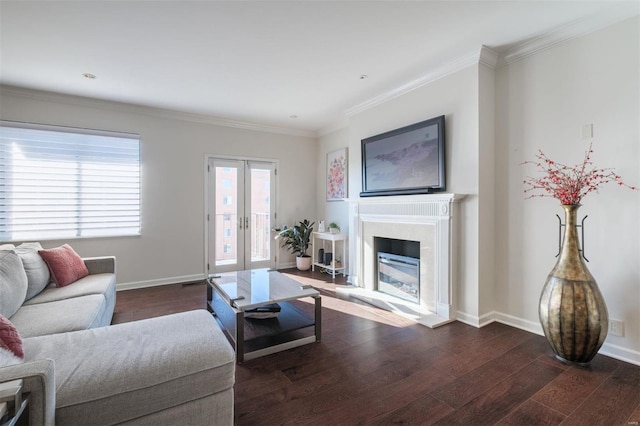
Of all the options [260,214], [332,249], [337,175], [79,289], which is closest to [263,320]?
[79,289]

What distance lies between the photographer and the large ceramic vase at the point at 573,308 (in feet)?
6.64

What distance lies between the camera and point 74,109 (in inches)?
152

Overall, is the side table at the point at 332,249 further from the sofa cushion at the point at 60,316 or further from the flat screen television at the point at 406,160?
the sofa cushion at the point at 60,316

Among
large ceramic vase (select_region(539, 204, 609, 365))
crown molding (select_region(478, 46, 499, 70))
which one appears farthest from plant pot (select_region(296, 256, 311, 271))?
crown molding (select_region(478, 46, 499, 70))

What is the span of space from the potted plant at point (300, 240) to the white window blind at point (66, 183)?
2.32 m

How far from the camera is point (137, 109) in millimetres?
4215

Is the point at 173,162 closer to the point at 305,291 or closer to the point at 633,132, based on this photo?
the point at 305,291

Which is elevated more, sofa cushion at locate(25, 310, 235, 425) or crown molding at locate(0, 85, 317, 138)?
crown molding at locate(0, 85, 317, 138)

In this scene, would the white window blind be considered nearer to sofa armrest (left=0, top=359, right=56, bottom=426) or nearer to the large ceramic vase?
sofa armrest (left=0, top=359, right=56, bottom=426)

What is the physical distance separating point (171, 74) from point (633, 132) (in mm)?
4135

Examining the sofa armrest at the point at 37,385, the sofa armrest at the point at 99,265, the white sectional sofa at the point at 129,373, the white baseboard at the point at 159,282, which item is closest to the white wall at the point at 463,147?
the white sectional sofa at the point at 129,373

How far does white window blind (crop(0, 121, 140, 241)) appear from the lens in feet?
11.8

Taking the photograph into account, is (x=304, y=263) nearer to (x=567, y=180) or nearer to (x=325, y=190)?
(x=325, y=190)

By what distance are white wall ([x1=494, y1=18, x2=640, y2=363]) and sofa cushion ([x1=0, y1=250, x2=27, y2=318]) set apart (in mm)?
3883
